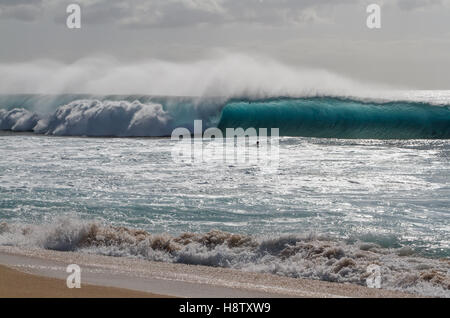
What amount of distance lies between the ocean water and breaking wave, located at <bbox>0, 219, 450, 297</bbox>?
15 millimetres

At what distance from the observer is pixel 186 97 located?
1189 inches

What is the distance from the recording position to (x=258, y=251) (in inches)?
333

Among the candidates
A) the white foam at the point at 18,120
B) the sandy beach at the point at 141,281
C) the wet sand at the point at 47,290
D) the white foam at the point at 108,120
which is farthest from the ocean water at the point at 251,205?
the white foam at the point at 18,120

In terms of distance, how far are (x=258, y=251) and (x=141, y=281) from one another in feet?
6.83

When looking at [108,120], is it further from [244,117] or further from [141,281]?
[141,281]

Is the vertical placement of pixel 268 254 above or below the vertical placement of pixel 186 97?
below

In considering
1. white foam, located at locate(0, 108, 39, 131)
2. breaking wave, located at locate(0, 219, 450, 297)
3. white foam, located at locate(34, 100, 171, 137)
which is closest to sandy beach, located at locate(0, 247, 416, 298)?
breaking wave, located at locate(0, 219, 450, 297)

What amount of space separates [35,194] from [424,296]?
7.37 meters

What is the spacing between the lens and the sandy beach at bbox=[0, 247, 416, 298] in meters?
6.07

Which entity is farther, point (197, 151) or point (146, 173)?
point (197, 151)

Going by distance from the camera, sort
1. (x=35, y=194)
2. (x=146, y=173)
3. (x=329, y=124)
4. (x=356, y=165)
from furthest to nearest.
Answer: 1. (x=329, y=124)
2. (x=356, y=165)
3. (x=146, y=173)
4. (x=35, y=194)

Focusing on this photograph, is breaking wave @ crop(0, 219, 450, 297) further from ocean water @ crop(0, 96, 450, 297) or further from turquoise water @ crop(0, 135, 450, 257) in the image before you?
turquoise water @ crop(0, 135, 450, 257)
